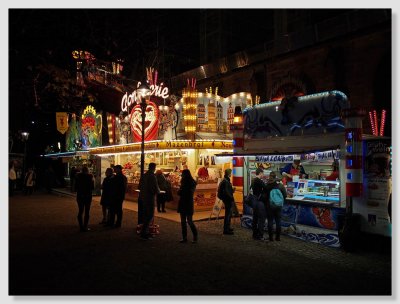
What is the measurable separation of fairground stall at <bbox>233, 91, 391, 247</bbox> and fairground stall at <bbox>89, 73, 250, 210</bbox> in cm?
305

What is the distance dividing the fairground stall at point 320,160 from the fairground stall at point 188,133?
10.00 feet

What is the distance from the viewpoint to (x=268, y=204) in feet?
29.9

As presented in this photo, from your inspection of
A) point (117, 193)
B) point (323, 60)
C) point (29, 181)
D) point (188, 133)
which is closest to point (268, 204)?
point (117, 193)

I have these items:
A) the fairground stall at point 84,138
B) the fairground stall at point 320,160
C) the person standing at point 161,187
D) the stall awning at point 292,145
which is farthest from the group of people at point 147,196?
the fairground stall at point 84,138

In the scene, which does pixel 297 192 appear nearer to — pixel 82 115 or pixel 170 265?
pixel 170 265

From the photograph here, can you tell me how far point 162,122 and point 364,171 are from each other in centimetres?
995

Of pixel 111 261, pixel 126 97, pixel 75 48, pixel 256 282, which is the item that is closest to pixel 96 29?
pixel 75 48

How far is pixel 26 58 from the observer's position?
8.32 m

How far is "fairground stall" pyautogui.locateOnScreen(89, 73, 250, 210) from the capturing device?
14.7 metres

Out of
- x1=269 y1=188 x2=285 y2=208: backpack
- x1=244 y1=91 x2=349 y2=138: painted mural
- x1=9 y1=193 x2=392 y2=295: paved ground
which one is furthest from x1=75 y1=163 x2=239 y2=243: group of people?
x1=244 y1=91 x2=349 y2=138: painted mural

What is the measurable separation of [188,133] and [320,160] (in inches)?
258

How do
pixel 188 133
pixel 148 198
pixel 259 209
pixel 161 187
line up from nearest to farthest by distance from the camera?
1. pixel 148 198
2. pixel 259 209
3. pixel 161 187
4. pixel 188 133

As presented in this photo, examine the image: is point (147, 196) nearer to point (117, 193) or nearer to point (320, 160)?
point (117, 193)

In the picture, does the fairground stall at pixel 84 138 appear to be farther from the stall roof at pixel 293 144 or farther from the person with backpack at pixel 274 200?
the person with backpack at pixel 274 200
